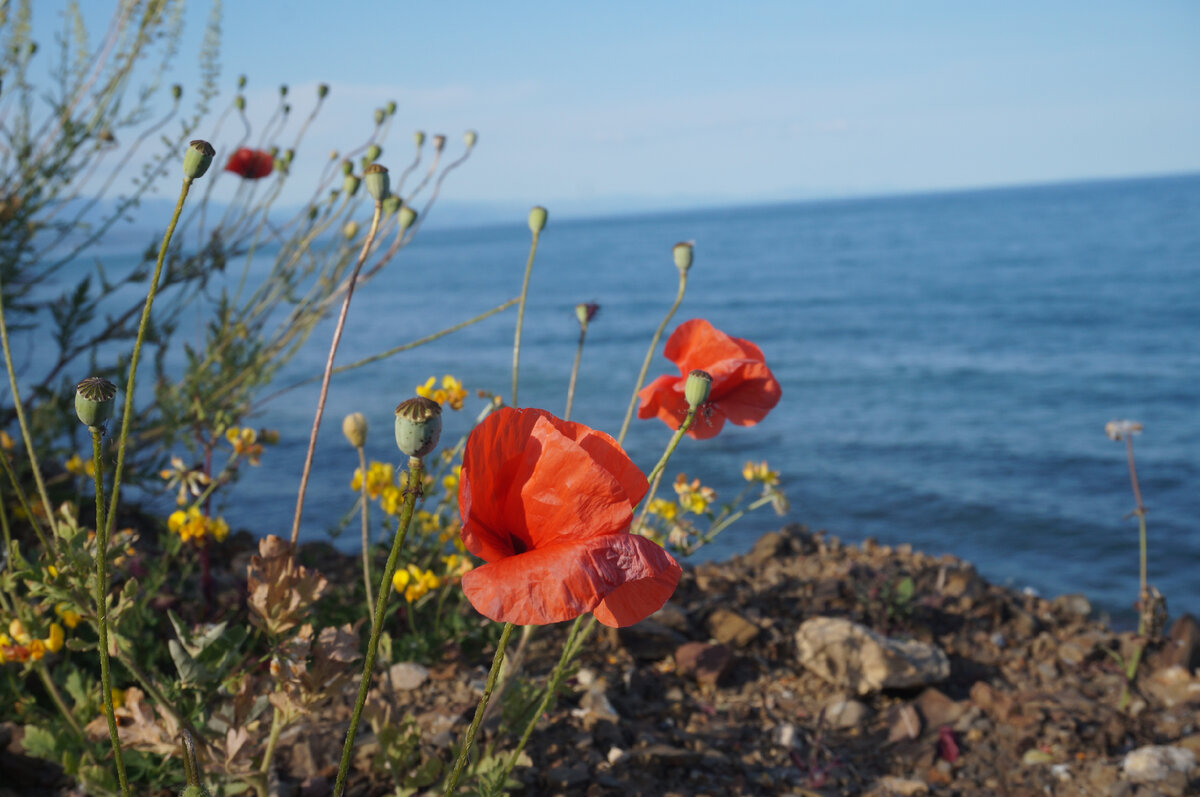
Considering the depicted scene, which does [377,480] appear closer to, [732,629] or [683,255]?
[683,255]

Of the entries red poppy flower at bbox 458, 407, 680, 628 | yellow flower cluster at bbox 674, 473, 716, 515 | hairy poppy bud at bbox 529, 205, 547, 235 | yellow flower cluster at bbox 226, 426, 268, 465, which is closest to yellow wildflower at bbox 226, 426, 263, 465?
yellow flower cluster at bbox 226, 426, 268, 465

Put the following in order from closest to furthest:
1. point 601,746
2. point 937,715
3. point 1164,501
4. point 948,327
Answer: point 601,746
point 937,715
point 1164,501
point 948,327

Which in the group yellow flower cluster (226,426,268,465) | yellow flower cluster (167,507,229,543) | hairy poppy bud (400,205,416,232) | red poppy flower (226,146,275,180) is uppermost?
red poppy flower (226,146,275,180)

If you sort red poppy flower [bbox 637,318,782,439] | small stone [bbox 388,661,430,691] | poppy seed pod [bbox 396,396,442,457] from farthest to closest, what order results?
1. small stone [bbox 388,661,430,691]
2. red poppy flower [bbox 637,318,782,439]
3. poppy seed pod [bbox 396,396,442,457]

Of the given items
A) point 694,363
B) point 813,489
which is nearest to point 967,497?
point 813,489

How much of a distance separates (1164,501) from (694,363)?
352 inches

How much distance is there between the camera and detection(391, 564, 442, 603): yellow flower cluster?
104 inches

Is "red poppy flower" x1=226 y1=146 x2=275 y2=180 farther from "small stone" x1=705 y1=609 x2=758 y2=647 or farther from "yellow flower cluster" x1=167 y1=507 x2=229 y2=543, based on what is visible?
"small stone" x1=705 y1=609 x2=758 y2=647

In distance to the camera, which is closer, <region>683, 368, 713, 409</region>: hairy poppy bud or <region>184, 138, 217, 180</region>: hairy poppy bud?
<region>184, 138, 217, 180</region>: hairy poppy bud

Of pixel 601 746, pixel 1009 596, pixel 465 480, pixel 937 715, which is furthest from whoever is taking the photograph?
pixel 1009 596

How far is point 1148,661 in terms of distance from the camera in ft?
12.0

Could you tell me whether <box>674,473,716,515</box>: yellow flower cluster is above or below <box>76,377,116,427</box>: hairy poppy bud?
below

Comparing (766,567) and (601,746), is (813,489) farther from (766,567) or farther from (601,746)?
(601,746)

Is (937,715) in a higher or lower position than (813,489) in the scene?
higher
